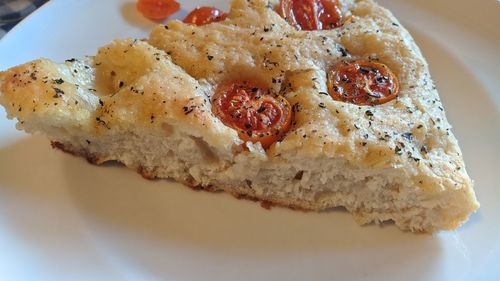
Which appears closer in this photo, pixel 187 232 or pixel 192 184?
pixel 187 232

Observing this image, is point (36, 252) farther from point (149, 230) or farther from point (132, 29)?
point (132, 29)

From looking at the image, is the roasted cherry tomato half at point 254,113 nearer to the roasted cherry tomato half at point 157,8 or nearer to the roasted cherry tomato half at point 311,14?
the roasted cherry tomato half at point 311,14

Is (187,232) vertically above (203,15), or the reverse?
(203,15)

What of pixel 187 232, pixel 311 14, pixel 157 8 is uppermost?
pixel 311 14

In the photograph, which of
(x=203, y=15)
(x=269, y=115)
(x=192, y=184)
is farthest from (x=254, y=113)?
(x=203, y=15)

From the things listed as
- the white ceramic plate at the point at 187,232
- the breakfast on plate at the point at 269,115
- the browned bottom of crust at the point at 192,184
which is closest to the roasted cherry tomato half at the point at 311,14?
the breakfast on plate at the point at 269,115

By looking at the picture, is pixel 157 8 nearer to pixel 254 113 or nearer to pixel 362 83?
pixel 254 113

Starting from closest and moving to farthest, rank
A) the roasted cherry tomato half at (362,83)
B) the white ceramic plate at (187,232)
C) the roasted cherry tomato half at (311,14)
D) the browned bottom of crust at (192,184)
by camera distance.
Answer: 1. the white ceramic plate at (187,232)
2. the roasted cherry tomato half at (362,83)
3. the browned bottom of crust at (192,184)
4. the roasted cherry tomato half at (311,14)

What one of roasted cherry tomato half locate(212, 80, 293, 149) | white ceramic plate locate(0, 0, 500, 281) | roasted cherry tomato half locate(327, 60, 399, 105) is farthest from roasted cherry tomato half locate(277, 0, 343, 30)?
white ceramic plate locate(0, 0, 500, 281)
